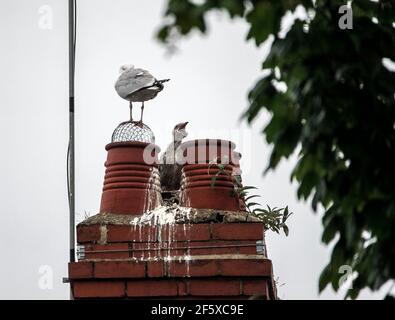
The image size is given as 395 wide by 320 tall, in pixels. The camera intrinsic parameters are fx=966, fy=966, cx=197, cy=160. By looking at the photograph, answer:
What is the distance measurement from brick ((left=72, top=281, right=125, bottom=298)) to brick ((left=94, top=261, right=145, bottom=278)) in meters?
0.05

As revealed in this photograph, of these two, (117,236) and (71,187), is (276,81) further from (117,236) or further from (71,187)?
(71,187)

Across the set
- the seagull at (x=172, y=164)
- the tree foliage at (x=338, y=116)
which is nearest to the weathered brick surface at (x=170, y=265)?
the seagull at (x=172, y=164)

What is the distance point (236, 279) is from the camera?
5.69 metres

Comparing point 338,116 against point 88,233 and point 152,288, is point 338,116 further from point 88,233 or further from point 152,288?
point 88,233

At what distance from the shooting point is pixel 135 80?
6824 millimetres

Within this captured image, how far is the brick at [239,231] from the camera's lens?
5.82 metres

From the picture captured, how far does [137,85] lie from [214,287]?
1.79 metres

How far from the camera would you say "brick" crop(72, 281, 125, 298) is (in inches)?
225

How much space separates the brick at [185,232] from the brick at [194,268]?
19 centimetres

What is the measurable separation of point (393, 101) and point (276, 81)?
1.21 ft

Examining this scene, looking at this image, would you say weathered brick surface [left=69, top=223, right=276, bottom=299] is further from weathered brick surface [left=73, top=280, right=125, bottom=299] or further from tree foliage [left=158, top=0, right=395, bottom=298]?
tree foliage [left=158, top=0, right=395, bottom=298]

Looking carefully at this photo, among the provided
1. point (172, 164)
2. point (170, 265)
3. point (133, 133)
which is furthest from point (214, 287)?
point (133, 133)

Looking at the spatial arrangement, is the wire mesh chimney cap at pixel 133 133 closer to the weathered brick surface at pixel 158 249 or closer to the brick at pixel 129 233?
the brick at pixel 129 233

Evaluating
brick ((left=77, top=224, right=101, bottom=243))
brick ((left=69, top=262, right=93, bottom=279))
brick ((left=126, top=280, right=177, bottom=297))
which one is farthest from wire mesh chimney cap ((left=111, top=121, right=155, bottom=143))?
brick ((left=126, top=280, right=177, bottom=297))
